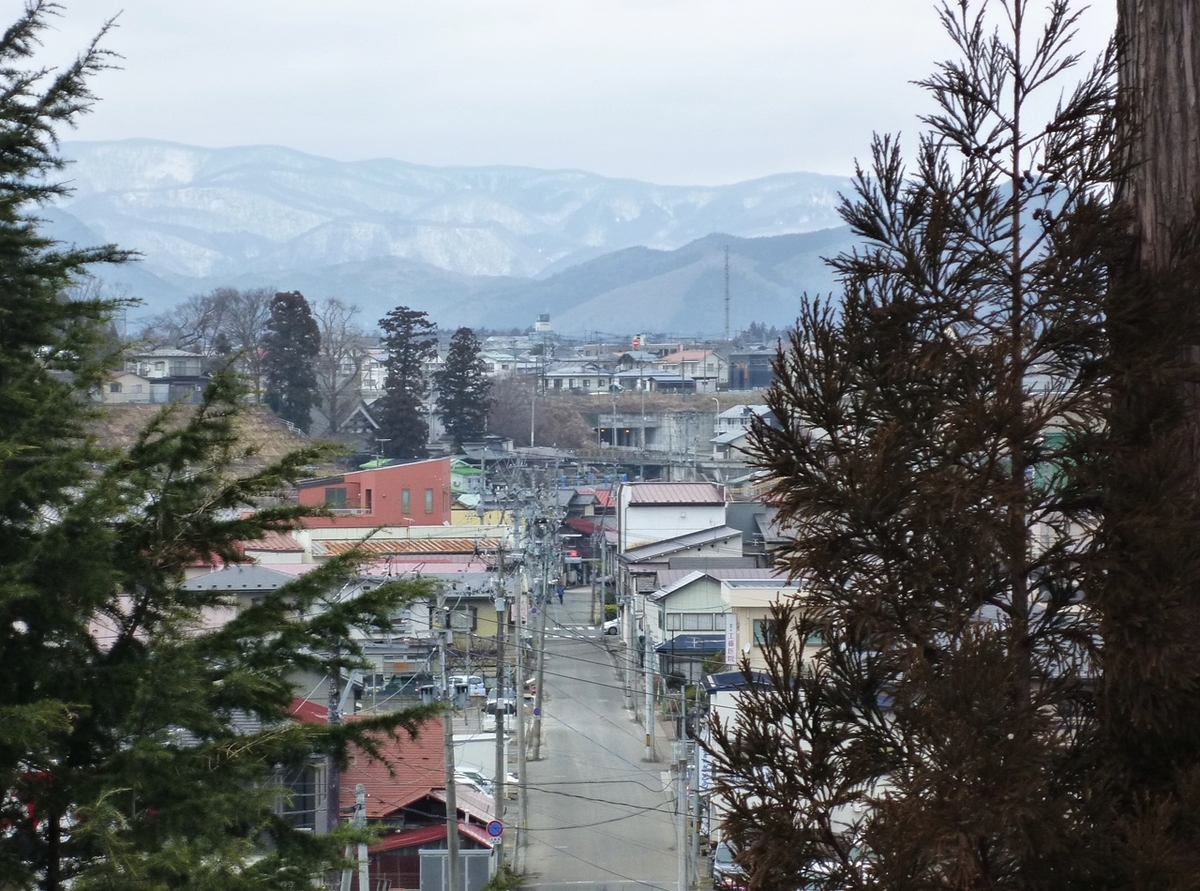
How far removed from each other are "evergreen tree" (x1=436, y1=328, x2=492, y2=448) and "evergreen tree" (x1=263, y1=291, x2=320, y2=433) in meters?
3.62

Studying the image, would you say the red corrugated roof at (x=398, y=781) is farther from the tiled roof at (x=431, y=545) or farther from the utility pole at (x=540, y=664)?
the tiled roof at (x=431, y=545)

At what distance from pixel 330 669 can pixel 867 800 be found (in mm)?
1643

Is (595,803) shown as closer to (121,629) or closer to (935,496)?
(121,629)

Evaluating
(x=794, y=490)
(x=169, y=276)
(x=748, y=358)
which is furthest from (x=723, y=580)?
(x=169, y=276)

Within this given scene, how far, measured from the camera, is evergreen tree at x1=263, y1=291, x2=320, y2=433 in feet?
88.0

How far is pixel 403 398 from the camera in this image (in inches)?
1066

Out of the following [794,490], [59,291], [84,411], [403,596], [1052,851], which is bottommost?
[1052,851]

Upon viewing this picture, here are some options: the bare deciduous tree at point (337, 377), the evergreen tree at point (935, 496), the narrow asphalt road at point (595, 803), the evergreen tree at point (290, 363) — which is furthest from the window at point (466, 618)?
the bare deciduous tree at point (337, 377)

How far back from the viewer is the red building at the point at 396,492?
58.4ft

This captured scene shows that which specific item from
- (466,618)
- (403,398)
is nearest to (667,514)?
(466,618)

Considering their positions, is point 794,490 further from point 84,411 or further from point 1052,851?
point 84,411

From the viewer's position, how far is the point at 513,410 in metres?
35.9

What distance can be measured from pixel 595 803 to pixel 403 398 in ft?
56.1

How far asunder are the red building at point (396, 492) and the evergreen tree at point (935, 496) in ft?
52.2
